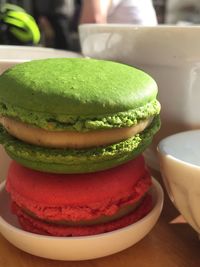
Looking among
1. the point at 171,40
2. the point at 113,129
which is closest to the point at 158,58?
the point at 171,40

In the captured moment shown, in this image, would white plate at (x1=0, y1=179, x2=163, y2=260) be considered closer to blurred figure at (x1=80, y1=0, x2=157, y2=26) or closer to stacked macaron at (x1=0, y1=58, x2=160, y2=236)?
stacked macaron at (x1=0, y1=58, x2=160, y2=236)

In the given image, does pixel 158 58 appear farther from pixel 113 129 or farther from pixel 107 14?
pixel 107 14

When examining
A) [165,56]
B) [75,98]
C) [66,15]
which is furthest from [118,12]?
[66,15]

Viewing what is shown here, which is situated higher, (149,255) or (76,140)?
(76,140)

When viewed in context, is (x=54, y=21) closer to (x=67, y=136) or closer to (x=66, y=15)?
(x=66, y=15)

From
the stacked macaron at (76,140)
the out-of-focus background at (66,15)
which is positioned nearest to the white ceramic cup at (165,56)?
the stacked macaron at (76,140)
